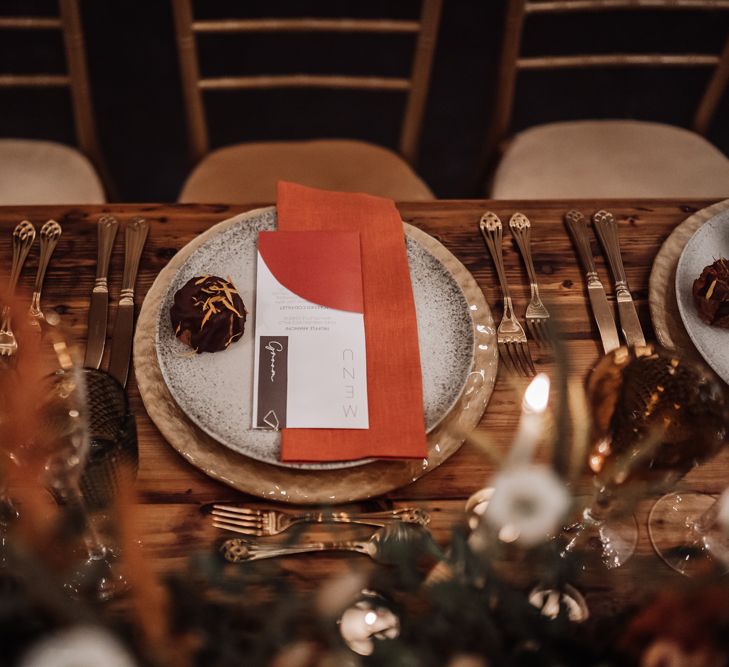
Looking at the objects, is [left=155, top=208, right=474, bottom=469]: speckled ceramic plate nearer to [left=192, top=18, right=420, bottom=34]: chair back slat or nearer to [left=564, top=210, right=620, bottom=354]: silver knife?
[left=564, top=210, right=620, bottom=354]: silver knife

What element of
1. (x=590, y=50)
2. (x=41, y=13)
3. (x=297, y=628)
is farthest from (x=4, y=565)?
(x=590, y=50)

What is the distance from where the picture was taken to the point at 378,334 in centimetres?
73

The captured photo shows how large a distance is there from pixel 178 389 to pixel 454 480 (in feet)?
1.00

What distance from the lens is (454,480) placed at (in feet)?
2.20

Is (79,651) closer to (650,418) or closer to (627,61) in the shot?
(650,418)

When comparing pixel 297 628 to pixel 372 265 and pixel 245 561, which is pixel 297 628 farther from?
pixel 372 265

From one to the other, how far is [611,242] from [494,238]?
0.51 ft

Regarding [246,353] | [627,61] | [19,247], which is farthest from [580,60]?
[19,247]

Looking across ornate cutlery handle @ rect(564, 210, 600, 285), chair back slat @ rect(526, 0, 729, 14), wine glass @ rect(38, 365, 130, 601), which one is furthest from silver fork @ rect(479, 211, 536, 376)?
chair back slat @ rect(526, 0, 729, 14)

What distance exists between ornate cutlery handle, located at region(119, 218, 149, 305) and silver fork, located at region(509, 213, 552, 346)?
0.49 meters

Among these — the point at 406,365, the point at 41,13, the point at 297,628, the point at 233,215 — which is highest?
the point at 41,13

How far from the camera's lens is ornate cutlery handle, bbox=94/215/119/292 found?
79cm

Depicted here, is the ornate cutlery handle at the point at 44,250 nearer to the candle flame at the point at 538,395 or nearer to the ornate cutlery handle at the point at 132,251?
the ornate cutlery handle at the point at 132,251

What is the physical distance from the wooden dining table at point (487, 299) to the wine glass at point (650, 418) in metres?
0.11
